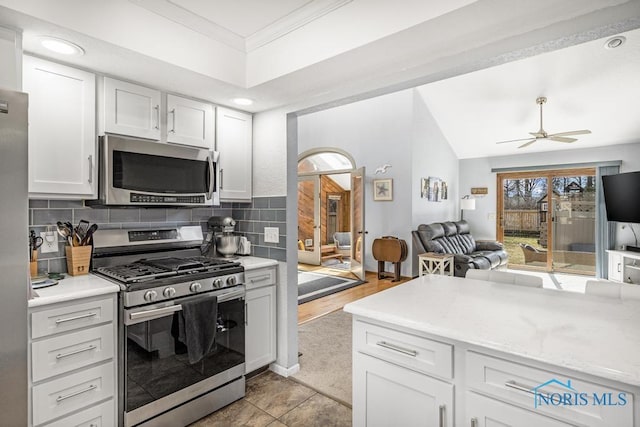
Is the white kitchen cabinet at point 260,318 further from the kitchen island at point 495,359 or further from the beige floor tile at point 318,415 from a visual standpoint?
the kitchen island at point 495,359

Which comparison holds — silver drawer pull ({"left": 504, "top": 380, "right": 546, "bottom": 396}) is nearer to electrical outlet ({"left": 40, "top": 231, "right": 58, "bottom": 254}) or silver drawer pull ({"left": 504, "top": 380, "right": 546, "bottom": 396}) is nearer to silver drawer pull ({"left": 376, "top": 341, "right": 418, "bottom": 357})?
silver drawer pull ({"left": 376, "top": 341, "right": 418, "bottom": 357})

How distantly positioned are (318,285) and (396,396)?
440cm

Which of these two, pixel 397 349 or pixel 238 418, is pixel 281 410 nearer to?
pixel 238 418

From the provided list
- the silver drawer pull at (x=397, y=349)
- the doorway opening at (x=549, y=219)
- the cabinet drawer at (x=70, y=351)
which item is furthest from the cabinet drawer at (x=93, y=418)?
the doorway opening at (x=549, y=219)

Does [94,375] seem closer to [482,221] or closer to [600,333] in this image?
[600,333]

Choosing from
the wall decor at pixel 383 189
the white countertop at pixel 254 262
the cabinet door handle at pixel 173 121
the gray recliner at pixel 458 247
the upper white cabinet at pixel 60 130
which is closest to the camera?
the upper white cabinet at pixel 60 130

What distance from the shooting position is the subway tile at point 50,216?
6.88 ft

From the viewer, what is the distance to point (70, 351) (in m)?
1.74

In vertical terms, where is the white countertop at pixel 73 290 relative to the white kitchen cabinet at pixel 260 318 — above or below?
above

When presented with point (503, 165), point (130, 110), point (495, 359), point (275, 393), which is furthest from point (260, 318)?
point (503, 165)

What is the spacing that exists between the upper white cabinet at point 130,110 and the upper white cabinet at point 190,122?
100 millimetres

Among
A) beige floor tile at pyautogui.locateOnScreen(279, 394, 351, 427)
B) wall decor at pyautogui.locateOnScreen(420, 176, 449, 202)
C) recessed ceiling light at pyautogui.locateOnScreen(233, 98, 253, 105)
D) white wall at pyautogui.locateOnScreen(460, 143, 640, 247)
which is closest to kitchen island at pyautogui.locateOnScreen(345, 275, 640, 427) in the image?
beige floor tile at pyautogui.locateOnScreen(279, 394, 351, 427)

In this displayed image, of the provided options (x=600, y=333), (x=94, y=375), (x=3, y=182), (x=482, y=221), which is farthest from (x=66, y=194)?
(x=482, y=221)

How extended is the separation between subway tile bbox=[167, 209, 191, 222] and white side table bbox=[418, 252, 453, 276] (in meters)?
3.90
